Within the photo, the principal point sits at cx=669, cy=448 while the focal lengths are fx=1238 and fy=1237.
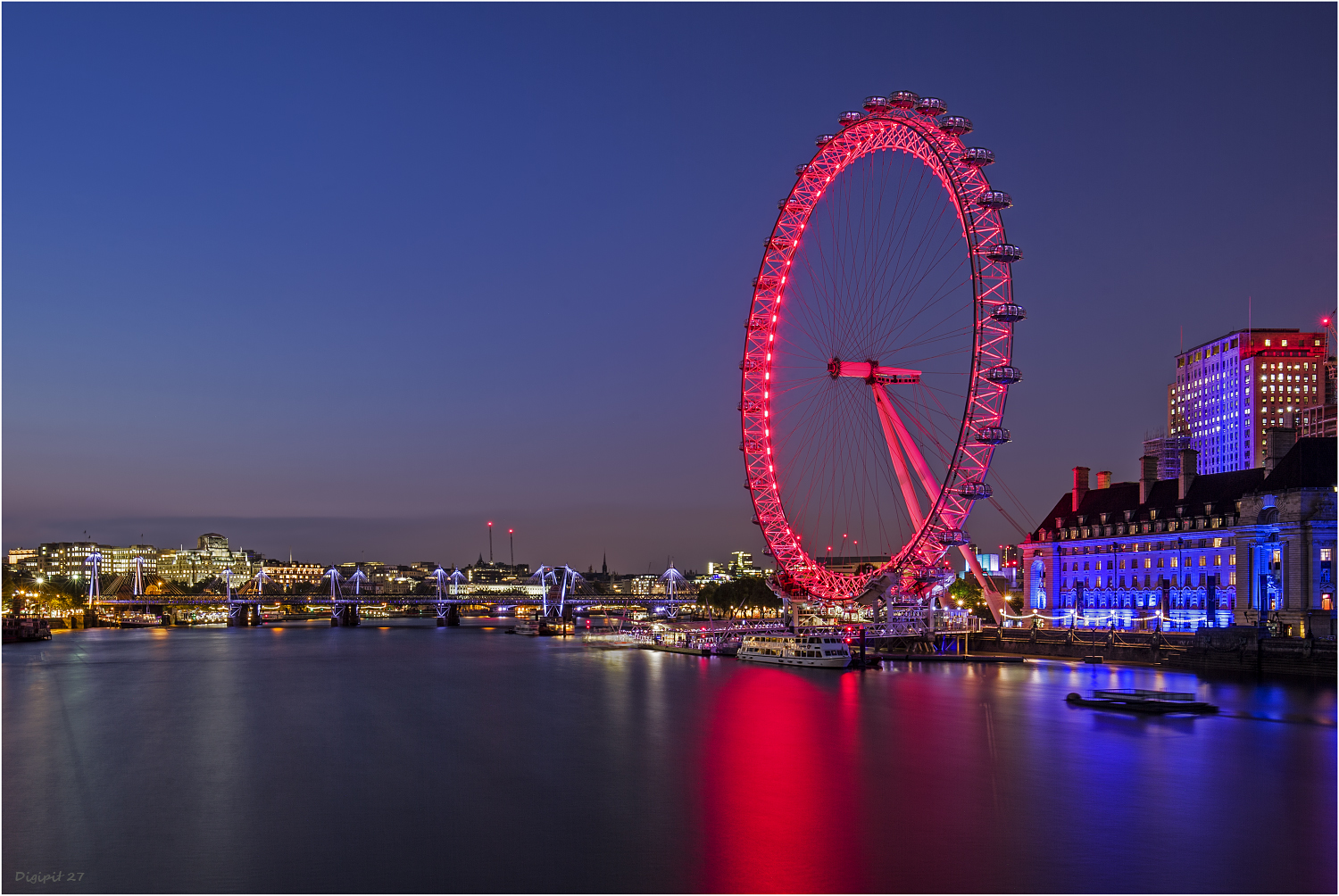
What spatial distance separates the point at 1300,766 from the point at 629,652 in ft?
201

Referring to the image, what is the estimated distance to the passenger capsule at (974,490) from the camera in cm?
5916

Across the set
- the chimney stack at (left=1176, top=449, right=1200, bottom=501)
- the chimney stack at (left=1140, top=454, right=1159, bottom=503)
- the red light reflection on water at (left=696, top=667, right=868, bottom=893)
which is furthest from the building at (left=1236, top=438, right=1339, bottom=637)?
the red light reflection on water at (left=696, top=667, right=868, bottom=893)

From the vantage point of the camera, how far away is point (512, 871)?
2556 cm

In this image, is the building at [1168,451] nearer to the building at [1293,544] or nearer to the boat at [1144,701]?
the building at [1293,544]

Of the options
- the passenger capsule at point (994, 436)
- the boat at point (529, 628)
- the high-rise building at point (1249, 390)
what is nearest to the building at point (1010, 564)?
the high-rise building at point (1249, 390)

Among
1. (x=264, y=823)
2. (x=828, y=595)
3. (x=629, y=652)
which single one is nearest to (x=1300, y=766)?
(x=264, y=823)

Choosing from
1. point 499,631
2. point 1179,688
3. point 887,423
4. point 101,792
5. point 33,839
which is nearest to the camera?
point 33,839

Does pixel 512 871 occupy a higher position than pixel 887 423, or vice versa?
pixel 887 423

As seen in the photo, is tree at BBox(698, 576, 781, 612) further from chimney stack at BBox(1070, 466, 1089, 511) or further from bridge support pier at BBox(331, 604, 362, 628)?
chimney stack at BBox(1070, 466, 1089, 511)

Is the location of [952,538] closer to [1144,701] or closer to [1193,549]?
[1144,701]

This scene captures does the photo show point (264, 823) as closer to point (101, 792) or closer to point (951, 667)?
point (101, 792)

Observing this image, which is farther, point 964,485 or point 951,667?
point 951,667

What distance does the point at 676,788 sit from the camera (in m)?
34.4

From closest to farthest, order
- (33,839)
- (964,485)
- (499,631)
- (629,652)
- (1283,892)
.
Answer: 1. (1283,892)
2. (33,839)
3. (964,485)
4. (629,652)
5. (499,631)
